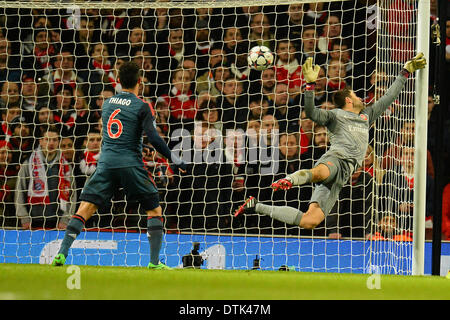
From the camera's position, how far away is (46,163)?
6.94 metres

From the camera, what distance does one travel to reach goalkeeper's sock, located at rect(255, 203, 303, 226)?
221 inches

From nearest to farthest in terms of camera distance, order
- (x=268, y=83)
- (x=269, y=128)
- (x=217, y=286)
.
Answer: (x=217, y=286), (x=269, y=128), (x=268, y=83)

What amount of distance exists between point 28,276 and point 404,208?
3149mm

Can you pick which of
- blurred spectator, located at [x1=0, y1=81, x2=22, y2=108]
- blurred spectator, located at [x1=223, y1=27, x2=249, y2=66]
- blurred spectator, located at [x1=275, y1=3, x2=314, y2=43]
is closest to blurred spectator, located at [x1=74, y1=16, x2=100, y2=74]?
blurred spectator, located at [x1=0, y1=81, x2=22, y2=108]

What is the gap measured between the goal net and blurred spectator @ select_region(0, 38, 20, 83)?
0.02 m

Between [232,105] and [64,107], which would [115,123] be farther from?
[64,107]

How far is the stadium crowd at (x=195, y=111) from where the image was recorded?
6.95 meters

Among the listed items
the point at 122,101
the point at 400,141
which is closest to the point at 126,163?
the point at 122,101

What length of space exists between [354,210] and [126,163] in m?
2.89

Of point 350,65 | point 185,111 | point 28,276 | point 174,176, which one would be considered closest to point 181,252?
point 174,176

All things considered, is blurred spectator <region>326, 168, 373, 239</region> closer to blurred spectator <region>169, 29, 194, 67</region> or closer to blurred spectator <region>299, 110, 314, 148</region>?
blurred spectator <region>299, 110, 314, 148</region>

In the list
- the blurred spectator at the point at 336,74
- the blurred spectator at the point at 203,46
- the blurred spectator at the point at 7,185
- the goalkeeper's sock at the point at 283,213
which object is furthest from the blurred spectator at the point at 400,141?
the blurred spectator at the point at 7,185

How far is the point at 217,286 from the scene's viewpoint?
4.69 metres

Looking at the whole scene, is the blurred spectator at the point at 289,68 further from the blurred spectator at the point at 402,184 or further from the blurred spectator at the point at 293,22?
the blurred spectator at the point at 402,184
